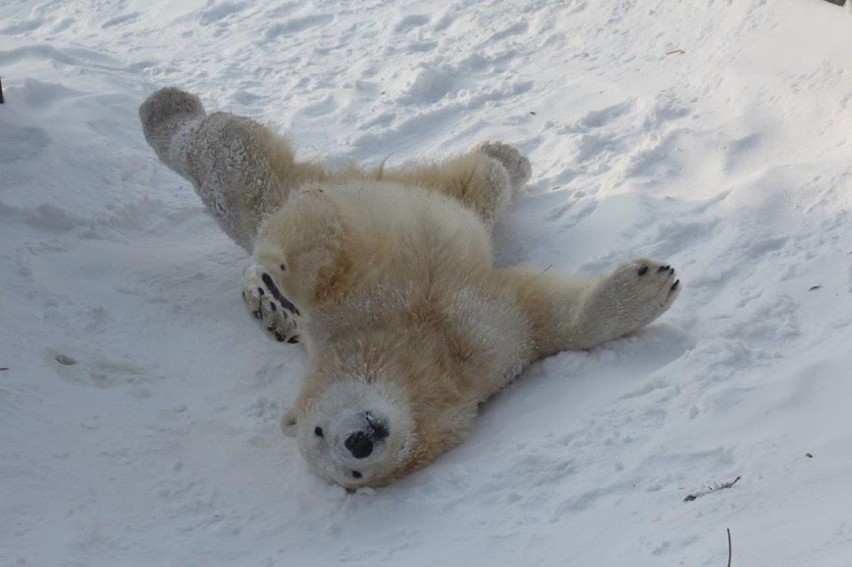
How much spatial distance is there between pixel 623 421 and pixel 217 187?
2.44 m

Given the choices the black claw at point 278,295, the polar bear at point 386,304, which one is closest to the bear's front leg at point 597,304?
the polar bear at point 386,304

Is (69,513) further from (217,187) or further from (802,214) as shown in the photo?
(802,214)

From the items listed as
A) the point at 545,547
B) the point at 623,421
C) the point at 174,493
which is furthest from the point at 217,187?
the point at 545,547

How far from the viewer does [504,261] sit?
5.00 metres

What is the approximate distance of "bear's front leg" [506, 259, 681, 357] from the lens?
3924mm

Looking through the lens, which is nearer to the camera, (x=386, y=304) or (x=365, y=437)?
(x=365, y=437)

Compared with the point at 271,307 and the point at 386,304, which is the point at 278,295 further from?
the point at 386,304

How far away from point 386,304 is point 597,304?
2.91 ft

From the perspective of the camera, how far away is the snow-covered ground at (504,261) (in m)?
2.89

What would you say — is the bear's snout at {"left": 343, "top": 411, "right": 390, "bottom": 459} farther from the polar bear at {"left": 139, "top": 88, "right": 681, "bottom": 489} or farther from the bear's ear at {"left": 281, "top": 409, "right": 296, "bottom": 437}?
the bear's ear at {"left": 281, "top": 409, "right": 296, "bottom": 437}

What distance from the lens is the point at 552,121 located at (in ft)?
19.3

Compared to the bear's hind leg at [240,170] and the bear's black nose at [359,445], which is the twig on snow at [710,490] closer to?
the bear's black nose at [359,445]

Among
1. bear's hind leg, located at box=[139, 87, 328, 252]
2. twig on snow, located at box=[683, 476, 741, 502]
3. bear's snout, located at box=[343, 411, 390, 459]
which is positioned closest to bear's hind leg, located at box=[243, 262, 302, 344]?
bear's snout, located at box=[343, 411, 390, 459]

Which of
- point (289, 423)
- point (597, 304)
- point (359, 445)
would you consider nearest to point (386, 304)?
point (289, 423)
